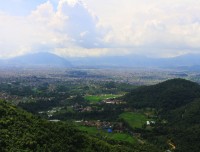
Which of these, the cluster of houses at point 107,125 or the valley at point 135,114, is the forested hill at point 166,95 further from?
the cluster of houses at point 107,125

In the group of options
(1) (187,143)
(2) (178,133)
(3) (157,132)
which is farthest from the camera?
(3) (157,132)

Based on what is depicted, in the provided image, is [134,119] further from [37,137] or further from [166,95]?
[37,137]

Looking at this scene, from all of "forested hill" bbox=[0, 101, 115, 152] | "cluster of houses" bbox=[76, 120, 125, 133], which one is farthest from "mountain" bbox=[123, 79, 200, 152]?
"forested hill" bbox=[0, 101, 115, 152]

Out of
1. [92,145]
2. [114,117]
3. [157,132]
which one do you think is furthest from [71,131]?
[114,117]

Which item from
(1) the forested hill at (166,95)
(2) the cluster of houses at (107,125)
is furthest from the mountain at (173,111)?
(2) the cluster of houses at (107,125)

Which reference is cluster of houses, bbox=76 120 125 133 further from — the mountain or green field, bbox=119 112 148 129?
the mountain

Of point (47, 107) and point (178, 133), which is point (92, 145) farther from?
point (47, 107)
